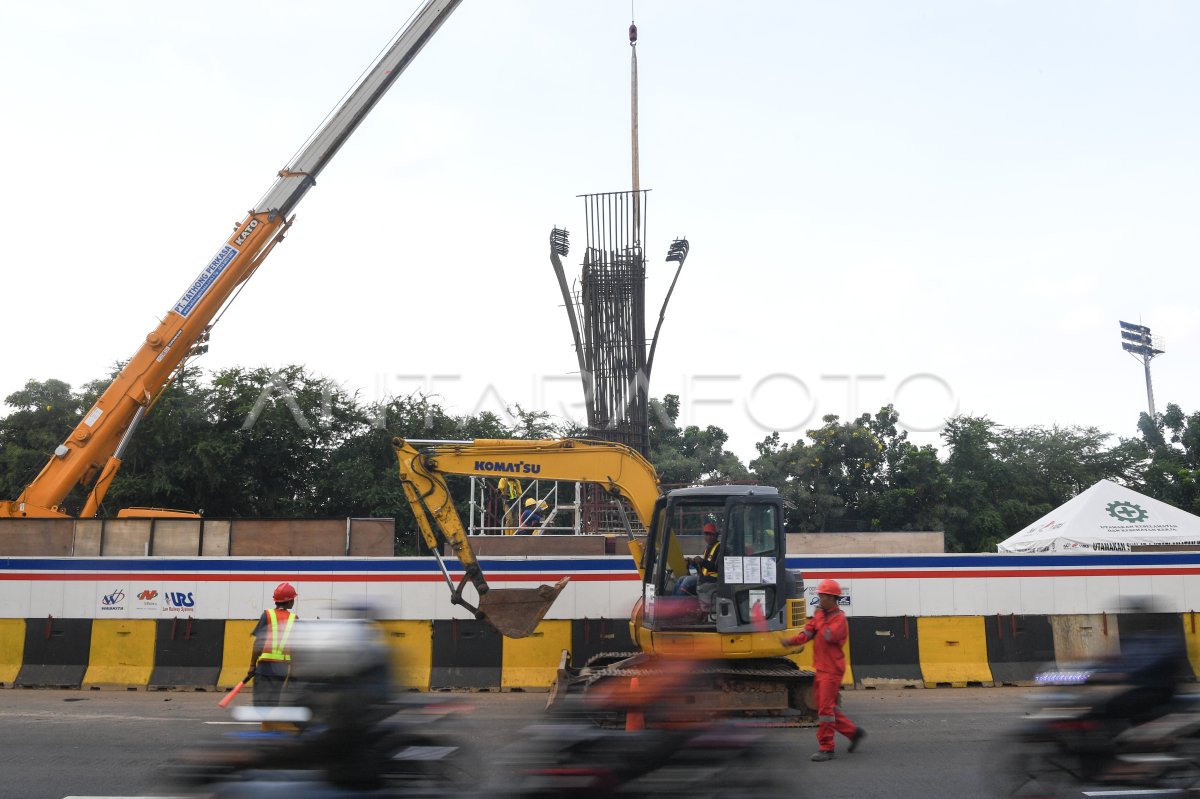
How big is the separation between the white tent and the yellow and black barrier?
374 inches

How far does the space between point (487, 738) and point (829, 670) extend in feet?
12.0

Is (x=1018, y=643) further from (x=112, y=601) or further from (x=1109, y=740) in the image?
(x=112, y=601)

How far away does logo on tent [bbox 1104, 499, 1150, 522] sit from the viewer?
2450 cm

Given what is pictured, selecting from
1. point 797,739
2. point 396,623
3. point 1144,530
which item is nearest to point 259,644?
point 797,739

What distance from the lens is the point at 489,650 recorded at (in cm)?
1453

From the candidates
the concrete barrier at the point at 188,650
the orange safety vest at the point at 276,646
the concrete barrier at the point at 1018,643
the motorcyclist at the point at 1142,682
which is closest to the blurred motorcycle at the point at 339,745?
the orange safety vest at the point at 276,646

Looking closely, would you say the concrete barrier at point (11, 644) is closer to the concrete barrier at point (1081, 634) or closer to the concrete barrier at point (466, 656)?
the concrete barrier at point (466, 656)

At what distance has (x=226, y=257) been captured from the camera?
20.0 meters

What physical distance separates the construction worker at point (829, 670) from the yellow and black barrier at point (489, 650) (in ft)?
17.2

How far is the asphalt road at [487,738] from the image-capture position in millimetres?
7906

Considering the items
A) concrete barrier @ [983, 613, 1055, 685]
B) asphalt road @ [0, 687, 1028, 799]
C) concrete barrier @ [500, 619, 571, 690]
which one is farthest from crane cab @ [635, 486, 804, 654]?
concrete barrier @ [983, 613, 1055, 685]

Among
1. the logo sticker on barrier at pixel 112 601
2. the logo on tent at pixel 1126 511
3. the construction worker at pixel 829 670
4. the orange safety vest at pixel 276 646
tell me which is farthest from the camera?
the logo on tent at pixel 1126 511

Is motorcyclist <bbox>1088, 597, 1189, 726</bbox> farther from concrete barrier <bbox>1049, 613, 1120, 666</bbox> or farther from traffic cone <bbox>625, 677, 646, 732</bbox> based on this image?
concrete barrier <bbox>1049, 613, 1120, 666</bbox>

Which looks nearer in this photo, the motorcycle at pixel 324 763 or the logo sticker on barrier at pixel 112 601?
the motorcycle at pixel 324 763
